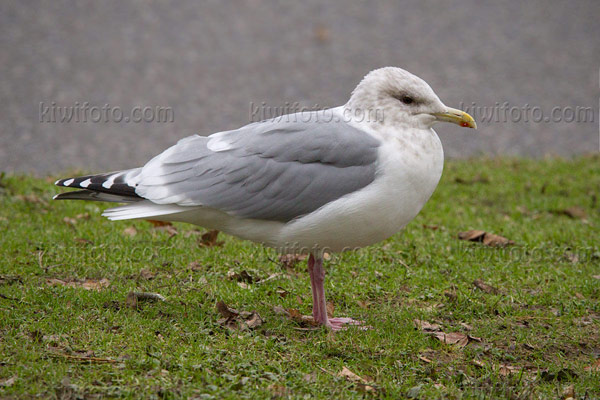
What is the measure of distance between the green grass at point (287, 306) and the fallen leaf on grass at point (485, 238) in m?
0.10

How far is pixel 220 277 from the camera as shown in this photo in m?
5.48

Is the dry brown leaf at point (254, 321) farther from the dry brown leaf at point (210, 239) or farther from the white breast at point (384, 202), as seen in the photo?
the dry brown leaf at point (210, 239)

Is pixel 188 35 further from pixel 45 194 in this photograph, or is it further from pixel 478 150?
pixel 45 194

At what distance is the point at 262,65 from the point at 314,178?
890cm

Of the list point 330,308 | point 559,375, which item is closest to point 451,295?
point 330,308

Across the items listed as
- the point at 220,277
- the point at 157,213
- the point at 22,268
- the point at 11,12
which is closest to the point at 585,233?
the point at 220,277

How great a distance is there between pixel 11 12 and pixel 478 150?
883 cm

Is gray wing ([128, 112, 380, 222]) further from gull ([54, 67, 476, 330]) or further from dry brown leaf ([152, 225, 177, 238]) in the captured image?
dry brown leaf ([152, 225, 177, 238])

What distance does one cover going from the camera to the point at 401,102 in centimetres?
465

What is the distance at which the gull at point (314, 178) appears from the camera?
4.42 m

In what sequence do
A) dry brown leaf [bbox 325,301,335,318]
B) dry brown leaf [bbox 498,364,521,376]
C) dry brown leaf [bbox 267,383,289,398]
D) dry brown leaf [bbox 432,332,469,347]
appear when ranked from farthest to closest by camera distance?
1. dry brown leaf [bbox 325,301,335,318]
2. dry brown leaf [bbox 432,332,469,347]
3. dry brown leaf [bbox 498,364,521,376]
4. dry brown leaf [bbox 267,383,289,398]

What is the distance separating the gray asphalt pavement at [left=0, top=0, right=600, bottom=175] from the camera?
10828 mm

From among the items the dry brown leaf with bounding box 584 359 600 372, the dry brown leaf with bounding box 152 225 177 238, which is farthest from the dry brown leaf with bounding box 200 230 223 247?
the dry brown leaf with bounding box 584 359 600 372

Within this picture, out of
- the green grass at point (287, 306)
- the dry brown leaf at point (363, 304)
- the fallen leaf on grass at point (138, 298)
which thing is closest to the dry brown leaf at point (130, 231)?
the green grass at point (287, 306)
